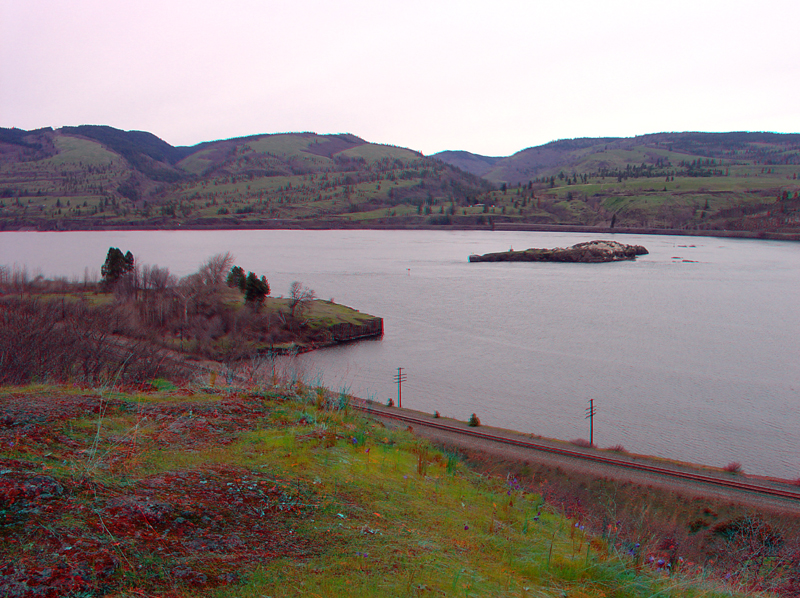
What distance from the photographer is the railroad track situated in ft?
64.2

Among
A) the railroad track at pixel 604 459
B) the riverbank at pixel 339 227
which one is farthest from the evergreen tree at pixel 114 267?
the riverbank at pixel 339 227

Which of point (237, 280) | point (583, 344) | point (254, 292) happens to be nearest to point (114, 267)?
point (237, 280)

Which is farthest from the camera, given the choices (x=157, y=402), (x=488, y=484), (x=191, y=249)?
(x=191, y=249)

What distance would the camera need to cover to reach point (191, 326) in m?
45.8

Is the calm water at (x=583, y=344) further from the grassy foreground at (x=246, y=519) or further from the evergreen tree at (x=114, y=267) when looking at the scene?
the evergreen tree at (x=114, y=267)

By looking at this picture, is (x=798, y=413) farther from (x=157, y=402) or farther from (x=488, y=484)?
(x=157, y=402)

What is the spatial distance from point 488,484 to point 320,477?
4.67 metres

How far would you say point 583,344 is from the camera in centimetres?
4581

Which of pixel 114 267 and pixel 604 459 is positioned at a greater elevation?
pixel 114 267

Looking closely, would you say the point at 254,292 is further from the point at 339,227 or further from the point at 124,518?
the point at 339,227

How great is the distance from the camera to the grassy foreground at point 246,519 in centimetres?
459

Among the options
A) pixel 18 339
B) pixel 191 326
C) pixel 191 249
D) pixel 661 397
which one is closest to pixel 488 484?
pixel 18 339

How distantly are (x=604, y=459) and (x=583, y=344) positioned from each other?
82.0ft

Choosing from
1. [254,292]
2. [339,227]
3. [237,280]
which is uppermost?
[339,227]
